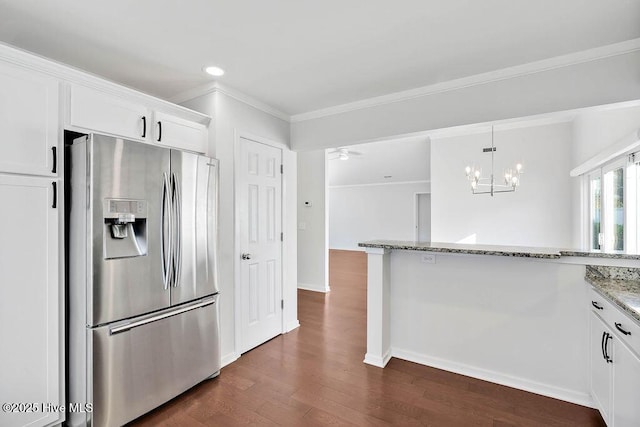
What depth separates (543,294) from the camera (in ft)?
7.53

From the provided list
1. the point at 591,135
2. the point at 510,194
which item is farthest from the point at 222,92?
the point at 510,194

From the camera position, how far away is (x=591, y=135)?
394 cm

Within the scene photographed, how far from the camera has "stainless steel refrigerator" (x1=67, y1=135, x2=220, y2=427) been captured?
1798 millimetres

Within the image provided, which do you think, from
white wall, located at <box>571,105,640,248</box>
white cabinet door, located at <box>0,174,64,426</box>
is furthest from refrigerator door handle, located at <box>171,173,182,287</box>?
white wall, located at <box>571,105,640,248</box>

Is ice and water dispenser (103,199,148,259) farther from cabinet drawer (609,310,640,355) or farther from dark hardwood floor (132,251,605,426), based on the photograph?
cabinet drawer (609,310,640,355)

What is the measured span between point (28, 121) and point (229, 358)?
2.31m

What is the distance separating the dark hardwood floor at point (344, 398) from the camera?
2006 millimetres

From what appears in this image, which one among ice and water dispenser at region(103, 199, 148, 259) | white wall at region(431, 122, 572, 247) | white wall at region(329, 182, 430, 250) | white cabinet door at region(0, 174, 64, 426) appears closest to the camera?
white cabinet door at region(0, 174, 64, 426)

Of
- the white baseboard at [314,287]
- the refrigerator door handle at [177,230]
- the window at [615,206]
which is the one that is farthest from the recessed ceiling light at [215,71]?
Answer: the white baseboard at [314,287]

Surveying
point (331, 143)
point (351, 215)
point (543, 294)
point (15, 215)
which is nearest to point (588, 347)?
point (543, 294)

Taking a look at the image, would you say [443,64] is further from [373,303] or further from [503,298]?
[373,303]

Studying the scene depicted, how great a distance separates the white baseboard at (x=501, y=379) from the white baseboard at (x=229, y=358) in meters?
1.50

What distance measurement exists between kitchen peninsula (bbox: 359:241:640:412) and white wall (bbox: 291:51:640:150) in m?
1.12

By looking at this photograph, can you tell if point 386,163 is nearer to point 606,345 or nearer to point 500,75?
point 500,75
